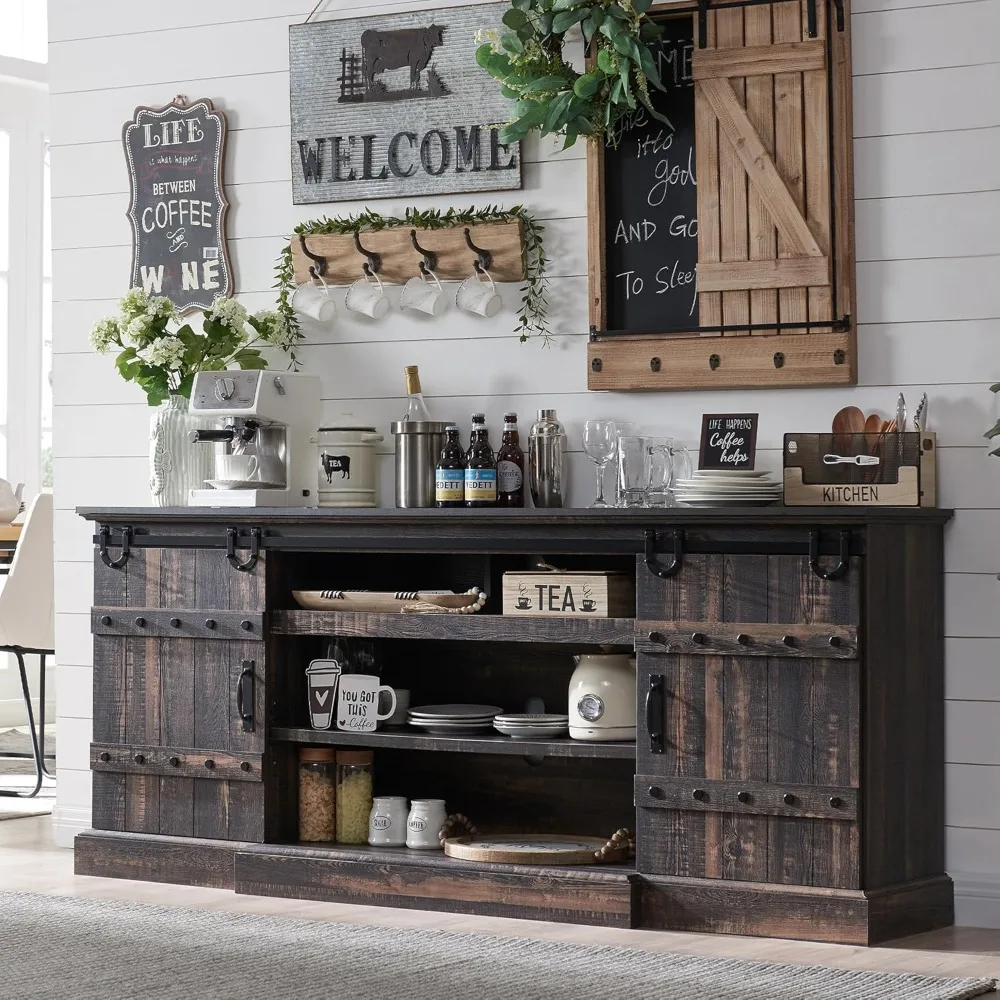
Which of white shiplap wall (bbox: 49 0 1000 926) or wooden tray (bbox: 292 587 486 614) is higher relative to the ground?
white shiplap wall (bbox: 49 0 1000 926)

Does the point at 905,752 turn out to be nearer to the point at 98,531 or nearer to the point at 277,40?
the point at 98,531

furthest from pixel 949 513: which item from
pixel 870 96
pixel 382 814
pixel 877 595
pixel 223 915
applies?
pixel 223 915

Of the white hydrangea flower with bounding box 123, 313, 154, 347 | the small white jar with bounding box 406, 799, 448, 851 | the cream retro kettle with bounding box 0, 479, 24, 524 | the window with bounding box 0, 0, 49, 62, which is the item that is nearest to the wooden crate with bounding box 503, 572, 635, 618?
the small white jar with bounding box 406, 799, 448, 851

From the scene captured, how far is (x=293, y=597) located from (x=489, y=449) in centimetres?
61

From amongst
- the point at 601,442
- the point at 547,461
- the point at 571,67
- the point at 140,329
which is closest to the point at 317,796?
the point at 547,461

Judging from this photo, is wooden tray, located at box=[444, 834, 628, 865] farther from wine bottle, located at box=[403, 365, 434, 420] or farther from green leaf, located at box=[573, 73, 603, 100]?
green leaf, located at box=[573, 73, 603, 100]

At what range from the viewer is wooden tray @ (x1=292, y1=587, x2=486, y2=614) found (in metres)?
3.79

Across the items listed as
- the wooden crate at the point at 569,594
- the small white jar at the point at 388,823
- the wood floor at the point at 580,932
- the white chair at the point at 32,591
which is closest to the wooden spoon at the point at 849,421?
→ the wooden crate at the point at 569,594

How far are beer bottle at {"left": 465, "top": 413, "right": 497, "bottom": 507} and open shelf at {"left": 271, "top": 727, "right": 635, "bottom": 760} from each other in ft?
1.85

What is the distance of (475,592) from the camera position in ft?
12.5

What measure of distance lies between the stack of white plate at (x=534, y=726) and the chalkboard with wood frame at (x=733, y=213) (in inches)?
32.9

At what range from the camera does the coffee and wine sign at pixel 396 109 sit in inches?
162

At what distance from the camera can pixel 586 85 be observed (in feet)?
12.5

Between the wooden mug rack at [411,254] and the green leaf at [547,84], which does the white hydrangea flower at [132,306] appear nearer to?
the wooden mug rack at [411,254]
